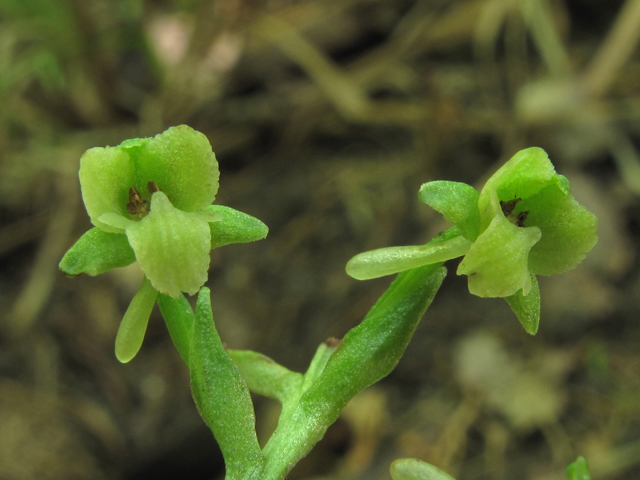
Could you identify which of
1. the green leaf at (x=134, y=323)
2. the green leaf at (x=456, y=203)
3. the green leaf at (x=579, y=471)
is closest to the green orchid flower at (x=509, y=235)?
the green leaf at (x=456, y=203)

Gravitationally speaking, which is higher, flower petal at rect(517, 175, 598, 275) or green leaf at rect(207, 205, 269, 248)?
green leaf at rect(207, 205, 269, 248)

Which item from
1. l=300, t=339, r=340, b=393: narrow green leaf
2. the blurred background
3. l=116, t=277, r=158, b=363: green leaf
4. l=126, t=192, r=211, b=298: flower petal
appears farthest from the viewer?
the blurred background

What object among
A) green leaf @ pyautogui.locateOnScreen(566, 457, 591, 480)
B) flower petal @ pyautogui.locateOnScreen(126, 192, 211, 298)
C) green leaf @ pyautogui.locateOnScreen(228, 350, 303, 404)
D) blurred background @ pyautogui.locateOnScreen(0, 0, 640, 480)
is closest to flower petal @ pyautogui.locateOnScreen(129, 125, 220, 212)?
flower petal @ pyautogui.locateOnScreen(126, 192, 211, 298)

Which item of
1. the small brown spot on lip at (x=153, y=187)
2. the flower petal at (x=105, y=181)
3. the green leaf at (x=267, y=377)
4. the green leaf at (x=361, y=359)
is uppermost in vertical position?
the flower petal at (x=105, y=181)

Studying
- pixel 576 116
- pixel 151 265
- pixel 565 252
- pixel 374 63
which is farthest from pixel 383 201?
pixel 151 265

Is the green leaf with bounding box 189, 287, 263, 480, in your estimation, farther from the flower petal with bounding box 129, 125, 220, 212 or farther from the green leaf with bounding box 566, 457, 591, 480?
the green leaf with bounding box 566, 457, 591, 480

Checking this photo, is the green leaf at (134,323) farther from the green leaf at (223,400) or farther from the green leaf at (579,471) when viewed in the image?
the green leaf at (579,471)

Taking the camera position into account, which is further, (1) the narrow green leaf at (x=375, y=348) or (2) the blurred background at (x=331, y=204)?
(2) the blurred background at (x=331, y=204)

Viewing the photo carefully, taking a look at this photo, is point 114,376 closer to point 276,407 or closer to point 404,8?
point 276,407

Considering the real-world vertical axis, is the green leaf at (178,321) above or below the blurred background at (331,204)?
above
